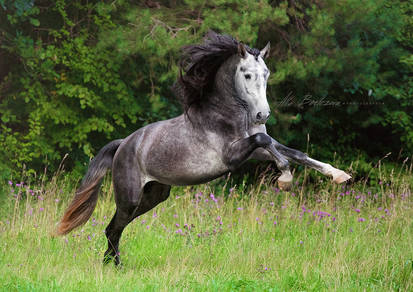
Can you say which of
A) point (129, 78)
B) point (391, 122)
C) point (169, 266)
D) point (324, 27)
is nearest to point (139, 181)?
point (169, 266)

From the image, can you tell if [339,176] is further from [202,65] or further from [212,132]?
[202,65]

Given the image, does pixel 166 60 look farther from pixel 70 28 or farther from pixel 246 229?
pixel 246 229

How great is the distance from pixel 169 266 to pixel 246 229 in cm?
184

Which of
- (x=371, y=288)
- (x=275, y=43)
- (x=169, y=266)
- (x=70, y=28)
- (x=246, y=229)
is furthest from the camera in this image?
(x=70, y=28)

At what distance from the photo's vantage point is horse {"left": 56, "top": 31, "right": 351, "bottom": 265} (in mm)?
3990

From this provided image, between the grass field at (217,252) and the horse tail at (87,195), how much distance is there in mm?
388

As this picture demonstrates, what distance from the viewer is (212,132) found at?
424 centimetres

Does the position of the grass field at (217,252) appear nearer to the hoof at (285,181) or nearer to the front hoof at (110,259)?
the front hoof at (110,259)

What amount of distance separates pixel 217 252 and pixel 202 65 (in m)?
2.19

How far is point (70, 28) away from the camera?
1013cm

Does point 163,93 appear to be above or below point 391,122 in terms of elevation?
above

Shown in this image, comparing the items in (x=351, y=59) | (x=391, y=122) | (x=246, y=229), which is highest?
(x=351, y=59)

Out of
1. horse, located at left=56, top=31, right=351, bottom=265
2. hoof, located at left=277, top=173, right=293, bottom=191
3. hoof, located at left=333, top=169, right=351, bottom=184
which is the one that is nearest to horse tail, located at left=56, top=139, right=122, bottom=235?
horse, located at left=56, top=31, right=351, bottom=265

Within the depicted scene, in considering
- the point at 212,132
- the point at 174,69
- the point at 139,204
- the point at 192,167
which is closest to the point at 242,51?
the point at 212,132
